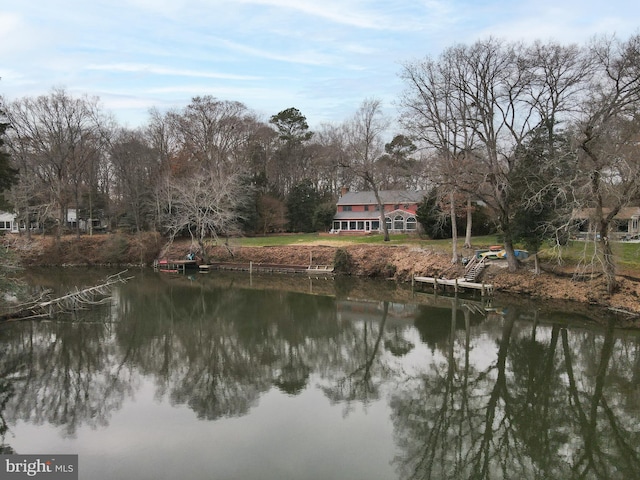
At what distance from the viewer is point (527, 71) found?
80.1ft

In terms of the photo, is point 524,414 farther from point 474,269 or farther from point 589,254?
point 474,269

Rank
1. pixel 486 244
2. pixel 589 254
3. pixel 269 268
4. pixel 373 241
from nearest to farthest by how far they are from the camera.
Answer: pixel 589 254 → pixel 486 244 → pixel 269 268 → pixel 373 241

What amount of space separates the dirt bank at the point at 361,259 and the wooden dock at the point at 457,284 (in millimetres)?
685

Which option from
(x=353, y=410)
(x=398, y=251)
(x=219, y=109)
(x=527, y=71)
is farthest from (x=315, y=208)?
(x=353, y=410)

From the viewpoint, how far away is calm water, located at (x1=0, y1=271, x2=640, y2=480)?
9.38 meters

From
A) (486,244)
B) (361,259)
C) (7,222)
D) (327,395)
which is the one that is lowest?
(327,395)

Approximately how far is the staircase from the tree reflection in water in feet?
31.1

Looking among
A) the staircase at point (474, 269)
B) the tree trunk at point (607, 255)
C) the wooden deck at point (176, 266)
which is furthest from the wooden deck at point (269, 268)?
the tree trunk at point (607, 255)

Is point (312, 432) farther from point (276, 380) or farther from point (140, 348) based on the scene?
point (140, 348)

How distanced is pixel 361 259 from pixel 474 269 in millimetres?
9244

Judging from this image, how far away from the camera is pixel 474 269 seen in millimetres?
26969

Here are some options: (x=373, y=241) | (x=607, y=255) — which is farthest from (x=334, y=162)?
(x=607, y=255)

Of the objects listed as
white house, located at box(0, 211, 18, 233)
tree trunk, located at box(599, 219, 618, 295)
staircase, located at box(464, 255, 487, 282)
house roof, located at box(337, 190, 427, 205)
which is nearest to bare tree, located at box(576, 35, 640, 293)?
tree trunk, located at box(599, 219, 618, 295)

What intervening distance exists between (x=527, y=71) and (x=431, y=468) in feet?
71.0
